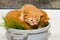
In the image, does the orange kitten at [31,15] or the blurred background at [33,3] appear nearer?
the orange kitten at [31,15]

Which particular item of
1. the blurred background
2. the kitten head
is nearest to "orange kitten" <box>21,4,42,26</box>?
the kitten head

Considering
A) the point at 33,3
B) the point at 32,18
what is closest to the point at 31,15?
the point at 32,18

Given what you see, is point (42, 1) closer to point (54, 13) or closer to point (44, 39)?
point (54, 13)

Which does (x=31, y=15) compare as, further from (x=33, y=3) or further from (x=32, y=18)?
(x=33, y=3)

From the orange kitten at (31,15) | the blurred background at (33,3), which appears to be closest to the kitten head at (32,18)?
the orange kitten at (31,15)

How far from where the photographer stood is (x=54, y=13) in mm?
911

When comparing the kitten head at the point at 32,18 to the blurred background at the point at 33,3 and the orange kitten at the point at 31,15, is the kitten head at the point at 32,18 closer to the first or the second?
the orange kitten at the point at 31,15

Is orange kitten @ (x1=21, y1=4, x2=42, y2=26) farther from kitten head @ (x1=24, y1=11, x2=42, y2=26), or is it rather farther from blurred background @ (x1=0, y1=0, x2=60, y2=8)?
blurred background @ (x1=0, y1=0, x2=60, y2=8)

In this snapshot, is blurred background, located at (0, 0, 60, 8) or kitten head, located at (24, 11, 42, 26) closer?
kitten head, located at (24, 11, 42, 26)

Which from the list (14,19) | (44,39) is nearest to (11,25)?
(14,19)

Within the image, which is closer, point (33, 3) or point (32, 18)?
point (32, 18)

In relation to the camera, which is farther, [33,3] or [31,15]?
[33,3]

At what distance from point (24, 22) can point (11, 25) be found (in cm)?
6

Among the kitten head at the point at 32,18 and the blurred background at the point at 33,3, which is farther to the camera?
the blurred background at the point at 33,3
